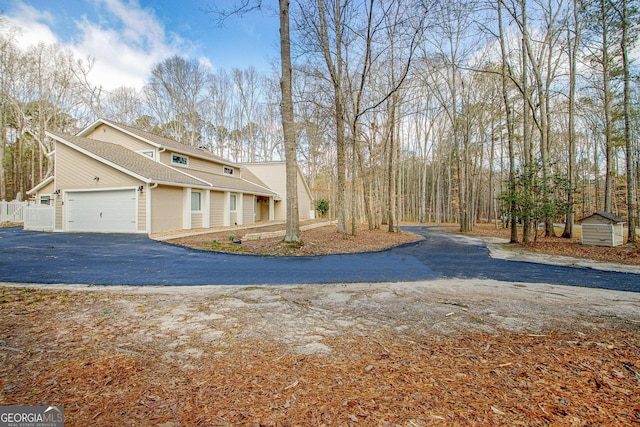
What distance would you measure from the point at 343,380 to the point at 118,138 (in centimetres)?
2019

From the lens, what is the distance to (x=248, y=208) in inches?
834

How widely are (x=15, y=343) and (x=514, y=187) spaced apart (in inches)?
548

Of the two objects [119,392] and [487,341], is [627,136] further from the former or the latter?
[119,392]

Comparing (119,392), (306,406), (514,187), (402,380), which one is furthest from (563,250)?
(119,392)

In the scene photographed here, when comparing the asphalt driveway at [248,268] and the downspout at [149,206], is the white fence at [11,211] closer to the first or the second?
the downspout at [149,206]

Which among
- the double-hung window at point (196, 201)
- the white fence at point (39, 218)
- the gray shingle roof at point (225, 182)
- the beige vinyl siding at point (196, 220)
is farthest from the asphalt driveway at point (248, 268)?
the gray shingle roof at point (225, 182)

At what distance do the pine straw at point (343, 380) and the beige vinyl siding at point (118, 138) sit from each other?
1647cm

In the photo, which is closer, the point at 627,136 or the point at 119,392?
the point at 119,392

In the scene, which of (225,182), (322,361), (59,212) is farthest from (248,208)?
(322,361)

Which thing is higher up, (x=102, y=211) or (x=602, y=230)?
(x=102, y=211)

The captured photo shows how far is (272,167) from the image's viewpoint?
2650 cm

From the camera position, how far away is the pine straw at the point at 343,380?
1685mm

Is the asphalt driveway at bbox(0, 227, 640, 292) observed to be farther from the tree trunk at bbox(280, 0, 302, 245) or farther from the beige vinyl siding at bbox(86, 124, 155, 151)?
the beige vinyl siding at bbox(86, 124, 155, 151)

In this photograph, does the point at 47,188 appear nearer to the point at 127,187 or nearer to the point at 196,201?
the point at 127,187
